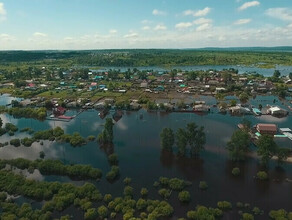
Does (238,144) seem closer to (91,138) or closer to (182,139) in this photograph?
(182,139)

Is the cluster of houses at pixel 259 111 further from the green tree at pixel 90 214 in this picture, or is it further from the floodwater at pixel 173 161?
the green tree at pixel 90 214

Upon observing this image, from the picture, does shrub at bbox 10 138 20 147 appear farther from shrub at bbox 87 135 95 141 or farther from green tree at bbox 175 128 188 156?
green tree at bbox 175 128 188 156

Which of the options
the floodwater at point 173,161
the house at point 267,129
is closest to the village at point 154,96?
the house at point 267,129

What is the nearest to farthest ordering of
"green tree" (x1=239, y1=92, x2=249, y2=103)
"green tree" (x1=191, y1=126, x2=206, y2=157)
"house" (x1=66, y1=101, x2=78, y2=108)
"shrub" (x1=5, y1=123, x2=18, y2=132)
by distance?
1. "green tree" (x1=191, y1=126, x2=206, y2=157)
2. "shrub" (x1=5, y1=123, x2=18, y2=132)
3. "house" (x1=66, y1=101, x2=78, y2=108)
4. "green tree" (x1=239, y1=92, x2=249, y2=103)

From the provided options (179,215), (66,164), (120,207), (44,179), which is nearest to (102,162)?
(66,164)

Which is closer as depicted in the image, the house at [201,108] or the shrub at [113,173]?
the shrub at [113,173]

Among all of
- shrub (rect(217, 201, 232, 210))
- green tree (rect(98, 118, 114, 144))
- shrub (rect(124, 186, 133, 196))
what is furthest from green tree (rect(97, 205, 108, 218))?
green tree (rect(98, 118, 114, 144))
